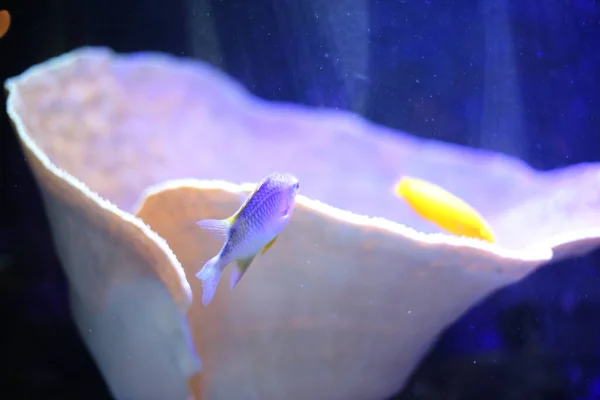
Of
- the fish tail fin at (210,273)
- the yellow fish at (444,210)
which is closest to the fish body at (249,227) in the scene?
the fish tail fin at (210,273)

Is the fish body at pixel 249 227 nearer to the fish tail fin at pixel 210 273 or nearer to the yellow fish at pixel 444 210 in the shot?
the fish tail fin at pixel 210 273

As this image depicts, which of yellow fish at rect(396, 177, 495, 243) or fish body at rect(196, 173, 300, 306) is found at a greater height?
fish body at rect(196, 173, 300, 306)

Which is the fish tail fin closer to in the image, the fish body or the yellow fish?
the fish body

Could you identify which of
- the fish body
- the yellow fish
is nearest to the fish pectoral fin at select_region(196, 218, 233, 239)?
the fish body

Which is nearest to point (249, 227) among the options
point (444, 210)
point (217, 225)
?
point (217, 225)

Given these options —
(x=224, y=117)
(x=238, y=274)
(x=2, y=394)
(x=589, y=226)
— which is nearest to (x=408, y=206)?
(x=589, y=226)
